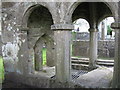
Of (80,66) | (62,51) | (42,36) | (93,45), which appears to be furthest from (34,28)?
(80,66)

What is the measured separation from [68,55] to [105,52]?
32.0 ft

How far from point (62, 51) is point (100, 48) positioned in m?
10.00

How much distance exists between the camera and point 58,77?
640 centimetres

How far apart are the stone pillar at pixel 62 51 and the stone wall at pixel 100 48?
9.68 m

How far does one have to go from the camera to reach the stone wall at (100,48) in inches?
597

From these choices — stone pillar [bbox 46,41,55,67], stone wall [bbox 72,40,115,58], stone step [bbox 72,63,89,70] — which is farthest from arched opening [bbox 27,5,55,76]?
stone wall [bbox 72,40,115,58]

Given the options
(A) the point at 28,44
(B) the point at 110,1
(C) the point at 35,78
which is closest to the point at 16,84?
(C) the point at 35,78

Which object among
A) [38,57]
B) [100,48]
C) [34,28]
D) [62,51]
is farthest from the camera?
[100,48]

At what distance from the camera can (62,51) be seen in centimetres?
625

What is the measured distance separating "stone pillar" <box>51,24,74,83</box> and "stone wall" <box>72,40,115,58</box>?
31.8 feet

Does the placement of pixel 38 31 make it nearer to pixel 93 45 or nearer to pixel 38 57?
pixel 38 57

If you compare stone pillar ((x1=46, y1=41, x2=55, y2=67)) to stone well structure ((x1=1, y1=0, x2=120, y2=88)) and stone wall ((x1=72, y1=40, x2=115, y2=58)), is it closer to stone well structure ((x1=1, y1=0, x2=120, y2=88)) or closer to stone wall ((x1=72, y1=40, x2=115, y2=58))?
stone well structure ((x1=1, y1=0, x2=120, y2=88))

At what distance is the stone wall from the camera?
1516 cm

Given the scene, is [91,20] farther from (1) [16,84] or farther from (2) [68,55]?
(1) [16,84]
